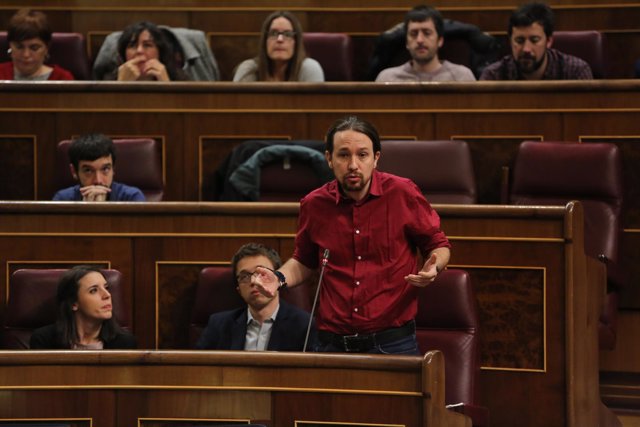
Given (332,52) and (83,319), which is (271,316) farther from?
(332,52)

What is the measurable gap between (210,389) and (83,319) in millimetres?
368

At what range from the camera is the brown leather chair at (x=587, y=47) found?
6.62ft

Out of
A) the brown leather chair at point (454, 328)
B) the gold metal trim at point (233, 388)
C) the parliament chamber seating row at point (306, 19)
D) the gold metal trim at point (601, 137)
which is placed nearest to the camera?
the gold metal trim at point (233, 388)

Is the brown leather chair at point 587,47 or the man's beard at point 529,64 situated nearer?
the man's beard at point 529,64

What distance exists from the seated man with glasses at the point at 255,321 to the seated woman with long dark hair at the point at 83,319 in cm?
10

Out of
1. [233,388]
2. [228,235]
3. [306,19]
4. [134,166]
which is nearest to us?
[233,388]

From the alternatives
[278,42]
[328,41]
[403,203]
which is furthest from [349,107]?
[403,203]

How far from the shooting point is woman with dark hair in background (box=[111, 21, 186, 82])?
1.92 m

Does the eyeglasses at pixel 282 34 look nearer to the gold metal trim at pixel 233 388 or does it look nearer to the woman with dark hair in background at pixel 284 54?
the woman with dark hair in background at pixel 284 54

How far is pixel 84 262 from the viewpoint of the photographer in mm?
1513

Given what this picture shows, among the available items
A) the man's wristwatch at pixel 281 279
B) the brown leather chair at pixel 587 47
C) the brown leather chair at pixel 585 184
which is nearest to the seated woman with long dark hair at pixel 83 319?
the man's wristwatch at pixel 281 279

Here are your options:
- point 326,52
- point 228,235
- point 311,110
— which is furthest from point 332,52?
point 228,235

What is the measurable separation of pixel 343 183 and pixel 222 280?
11.9 inches

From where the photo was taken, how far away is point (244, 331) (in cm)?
137
